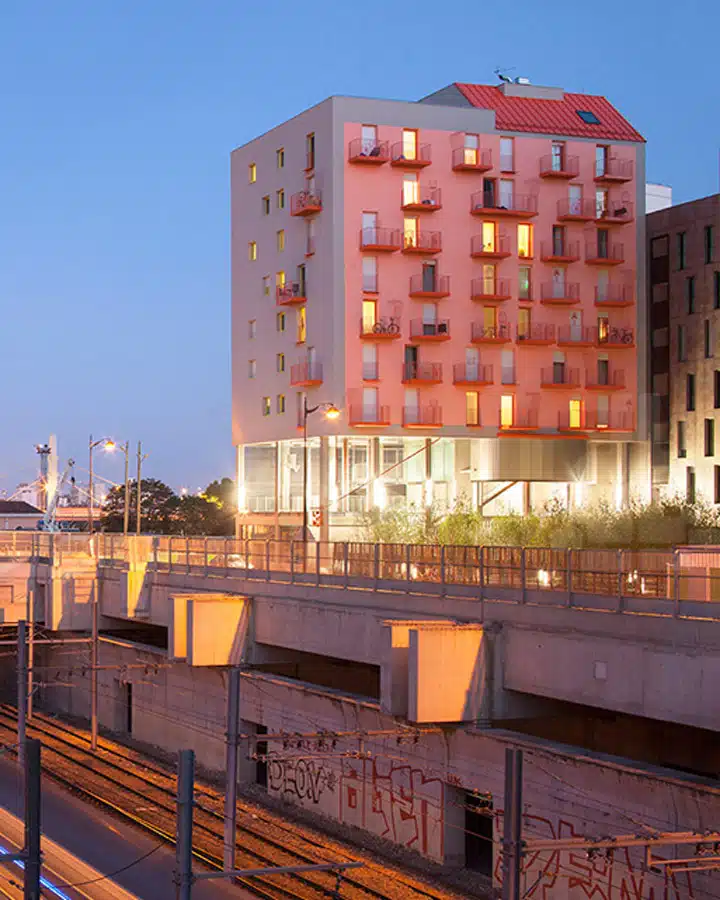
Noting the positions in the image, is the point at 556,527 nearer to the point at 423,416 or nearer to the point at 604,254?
the point at 423,416

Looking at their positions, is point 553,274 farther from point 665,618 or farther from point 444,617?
point 665,618

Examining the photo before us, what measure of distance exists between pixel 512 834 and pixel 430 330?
68795 mm

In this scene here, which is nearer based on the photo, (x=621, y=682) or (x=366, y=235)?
(x=621, y=682)

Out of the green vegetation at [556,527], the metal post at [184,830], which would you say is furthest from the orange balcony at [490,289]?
the metal post at [184,830]

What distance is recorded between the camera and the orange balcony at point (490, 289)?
82.8m

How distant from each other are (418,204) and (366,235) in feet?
11.1

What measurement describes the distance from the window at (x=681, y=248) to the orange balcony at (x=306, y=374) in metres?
22.8

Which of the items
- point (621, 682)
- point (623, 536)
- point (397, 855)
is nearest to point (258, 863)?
point (397, 855)

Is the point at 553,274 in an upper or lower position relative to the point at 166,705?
upper

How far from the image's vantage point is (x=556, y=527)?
234 ft

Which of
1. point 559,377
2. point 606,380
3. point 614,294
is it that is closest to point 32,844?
point 559,377

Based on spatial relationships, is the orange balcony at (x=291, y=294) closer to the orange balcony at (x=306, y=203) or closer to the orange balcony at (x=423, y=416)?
the orange balcony at (x=306, y=203)

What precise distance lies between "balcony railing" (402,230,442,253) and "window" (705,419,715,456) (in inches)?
737

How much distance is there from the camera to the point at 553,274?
279 feet
